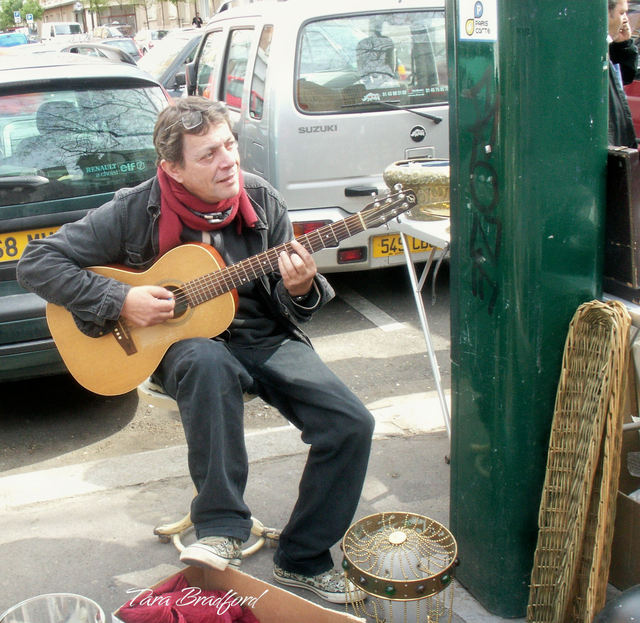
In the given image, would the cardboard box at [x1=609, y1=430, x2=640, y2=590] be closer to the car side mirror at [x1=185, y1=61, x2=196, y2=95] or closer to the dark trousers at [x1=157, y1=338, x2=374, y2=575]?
the dark trousers at [x1=157, y1=338, x2=374, y2=575]

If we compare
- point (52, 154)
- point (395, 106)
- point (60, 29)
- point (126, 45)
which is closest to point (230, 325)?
point (52, 154)

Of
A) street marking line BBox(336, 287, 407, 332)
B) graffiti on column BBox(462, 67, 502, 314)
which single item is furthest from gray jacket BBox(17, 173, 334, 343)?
street marking line BBox(336, 287, 407, 332)

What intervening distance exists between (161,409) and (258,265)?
4.40ft

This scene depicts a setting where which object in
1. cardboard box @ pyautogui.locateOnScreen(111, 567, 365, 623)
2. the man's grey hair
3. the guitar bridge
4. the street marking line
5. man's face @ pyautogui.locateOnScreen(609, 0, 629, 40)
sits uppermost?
man's face @ pyautogui.locateOnScreen(609, 0, 629, 40)

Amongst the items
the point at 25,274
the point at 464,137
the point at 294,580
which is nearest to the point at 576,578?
the point at 294,580

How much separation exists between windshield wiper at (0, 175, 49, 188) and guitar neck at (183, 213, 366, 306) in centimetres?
147

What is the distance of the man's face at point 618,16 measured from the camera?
149 inches

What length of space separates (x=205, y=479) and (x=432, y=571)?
694 millimetres

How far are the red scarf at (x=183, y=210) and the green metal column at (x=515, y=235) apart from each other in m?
0.71

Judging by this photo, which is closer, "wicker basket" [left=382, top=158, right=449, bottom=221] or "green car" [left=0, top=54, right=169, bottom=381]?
"wicker basket" [left=382, top=158, right=449, bottom=221]

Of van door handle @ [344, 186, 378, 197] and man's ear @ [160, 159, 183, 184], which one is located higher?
man's ear @ [160, 159, 183, 184]

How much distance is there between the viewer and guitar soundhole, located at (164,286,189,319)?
8.87 feet

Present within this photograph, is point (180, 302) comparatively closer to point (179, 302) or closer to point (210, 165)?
point (179, 302)

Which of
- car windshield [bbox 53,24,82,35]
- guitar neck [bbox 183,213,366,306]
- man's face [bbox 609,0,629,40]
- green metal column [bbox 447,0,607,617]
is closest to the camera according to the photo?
green metal column [bbox 447,0,607,617]
